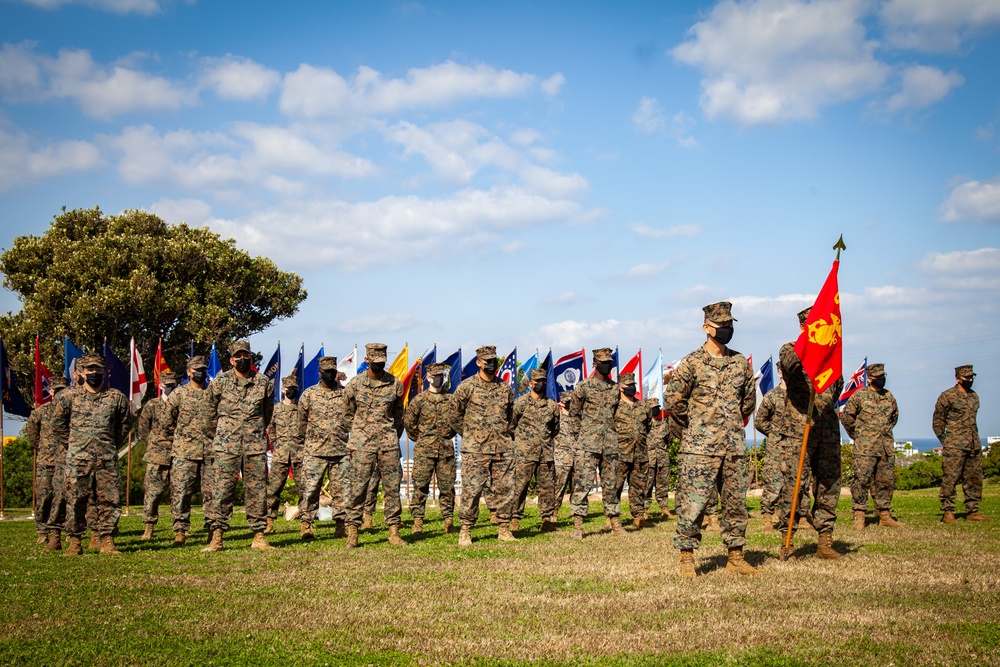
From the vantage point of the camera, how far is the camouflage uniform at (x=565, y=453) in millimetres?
15026

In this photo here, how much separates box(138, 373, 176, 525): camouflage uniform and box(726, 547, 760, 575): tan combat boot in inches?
354

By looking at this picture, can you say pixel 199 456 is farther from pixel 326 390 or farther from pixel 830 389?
pixel 830 389

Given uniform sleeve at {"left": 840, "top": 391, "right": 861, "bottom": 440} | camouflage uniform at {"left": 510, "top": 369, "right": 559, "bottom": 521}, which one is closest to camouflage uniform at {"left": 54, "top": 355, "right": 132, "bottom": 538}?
camouflage uniform at {"left": 510, "top": 369, "right": 559, "bottom": 521}

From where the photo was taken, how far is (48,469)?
13375 mm

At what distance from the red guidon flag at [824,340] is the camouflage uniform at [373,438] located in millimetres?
5899

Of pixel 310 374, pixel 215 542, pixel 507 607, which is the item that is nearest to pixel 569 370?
pixel 310 374

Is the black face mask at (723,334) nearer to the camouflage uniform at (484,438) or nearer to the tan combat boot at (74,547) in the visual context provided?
the camouflage uniform at (484,438)

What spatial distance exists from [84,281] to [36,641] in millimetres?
30431

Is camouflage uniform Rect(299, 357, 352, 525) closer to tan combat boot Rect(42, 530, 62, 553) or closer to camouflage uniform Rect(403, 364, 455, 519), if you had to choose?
camouflage uniform Rect(403, 364, 455, 519)

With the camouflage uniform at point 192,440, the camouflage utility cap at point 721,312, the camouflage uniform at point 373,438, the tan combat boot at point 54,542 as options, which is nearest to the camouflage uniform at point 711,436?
the camouflage utility cap at point 721,312

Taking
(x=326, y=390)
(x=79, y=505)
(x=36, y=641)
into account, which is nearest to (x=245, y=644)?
(x=36, y=641)

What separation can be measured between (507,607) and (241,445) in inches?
244

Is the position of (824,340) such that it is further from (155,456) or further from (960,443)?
(155,456)

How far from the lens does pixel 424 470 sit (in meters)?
14.7
